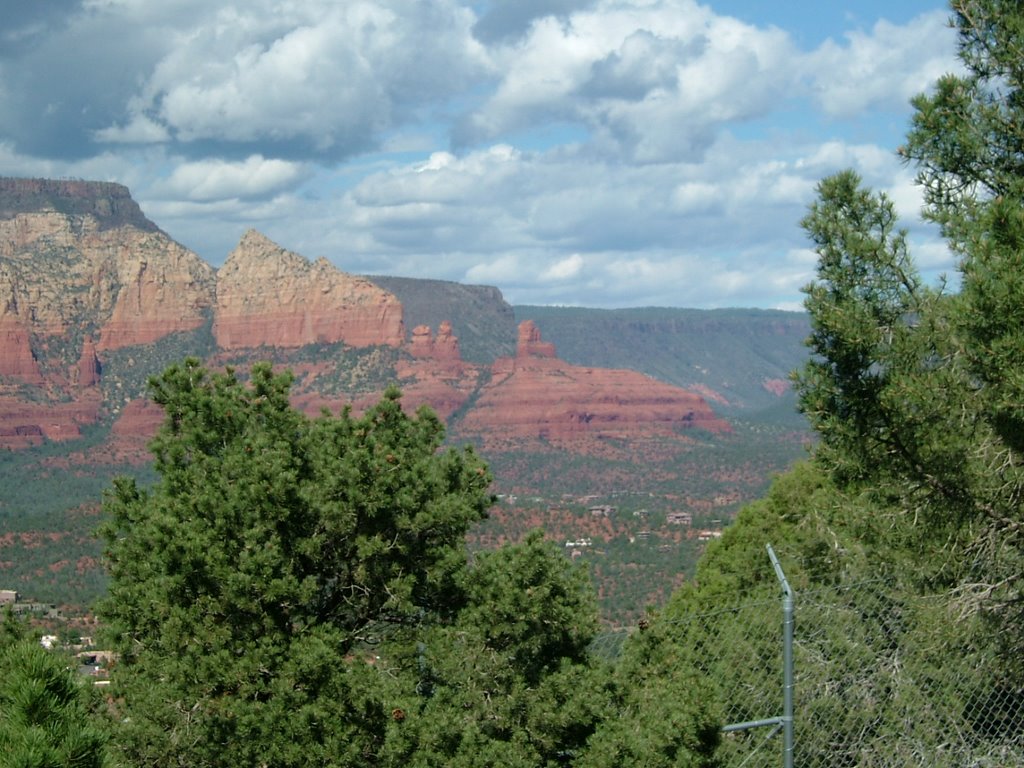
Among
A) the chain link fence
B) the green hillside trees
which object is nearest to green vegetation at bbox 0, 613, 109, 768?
the chain link fence

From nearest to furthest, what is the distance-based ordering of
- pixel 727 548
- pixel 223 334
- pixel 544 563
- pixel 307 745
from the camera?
pixel 307 745
pixel 544 563
pixel 727 548
pixel 223 334

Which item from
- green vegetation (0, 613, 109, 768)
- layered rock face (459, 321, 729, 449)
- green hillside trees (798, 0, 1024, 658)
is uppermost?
green hillside trees (798, 0, 1024, 658)

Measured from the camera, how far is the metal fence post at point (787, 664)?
8273 mm

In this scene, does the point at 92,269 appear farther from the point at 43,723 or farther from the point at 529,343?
the point at 43,723

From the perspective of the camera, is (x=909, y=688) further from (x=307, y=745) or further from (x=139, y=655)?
(x=139, y=655)

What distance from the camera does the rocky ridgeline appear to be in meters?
142

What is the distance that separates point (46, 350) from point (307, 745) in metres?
148

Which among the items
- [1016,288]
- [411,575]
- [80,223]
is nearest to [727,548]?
[411,575]

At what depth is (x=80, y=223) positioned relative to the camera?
554 feet

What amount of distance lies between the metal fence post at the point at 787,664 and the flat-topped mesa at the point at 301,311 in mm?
145983

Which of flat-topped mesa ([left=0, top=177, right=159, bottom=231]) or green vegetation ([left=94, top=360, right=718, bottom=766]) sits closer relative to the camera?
green vegetation ([left=94, top=360, right=718, bottom=766])

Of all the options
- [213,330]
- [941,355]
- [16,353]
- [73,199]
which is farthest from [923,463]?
[73,199]

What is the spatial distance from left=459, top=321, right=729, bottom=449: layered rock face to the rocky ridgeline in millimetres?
211

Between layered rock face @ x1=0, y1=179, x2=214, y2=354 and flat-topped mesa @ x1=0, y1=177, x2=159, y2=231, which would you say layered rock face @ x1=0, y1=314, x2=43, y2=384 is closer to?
layered rock face @ x1=0, y1=179, x2=214, y2=354
